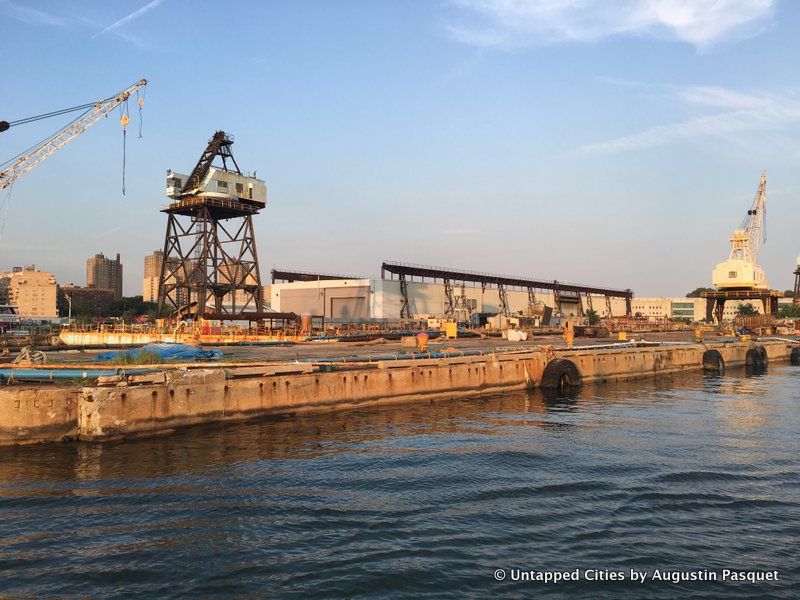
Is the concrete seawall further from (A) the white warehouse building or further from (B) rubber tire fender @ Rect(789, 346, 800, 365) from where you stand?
(A) the white warehouse building

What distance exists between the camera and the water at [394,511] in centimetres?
1212

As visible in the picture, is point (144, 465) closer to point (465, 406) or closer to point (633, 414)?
point (465, 406)

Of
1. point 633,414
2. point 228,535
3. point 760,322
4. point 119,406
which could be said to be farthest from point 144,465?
point 760,322

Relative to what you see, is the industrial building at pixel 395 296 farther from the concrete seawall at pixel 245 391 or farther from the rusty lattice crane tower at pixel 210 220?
the concrete seawall at pixel 245 391

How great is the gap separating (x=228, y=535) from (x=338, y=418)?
51.1ft

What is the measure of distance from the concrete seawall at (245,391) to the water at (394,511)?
0.92 m

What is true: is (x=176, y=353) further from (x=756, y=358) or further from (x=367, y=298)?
(x=367, y=298)

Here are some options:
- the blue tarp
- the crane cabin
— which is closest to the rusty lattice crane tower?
the crane cabin

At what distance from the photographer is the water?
12.1 m

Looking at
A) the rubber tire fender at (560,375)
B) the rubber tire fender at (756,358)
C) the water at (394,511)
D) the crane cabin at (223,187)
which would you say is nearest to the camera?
the water at (394,511)

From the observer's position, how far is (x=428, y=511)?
52.3 feet

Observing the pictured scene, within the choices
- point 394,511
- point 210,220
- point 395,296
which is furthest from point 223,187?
point 394,511

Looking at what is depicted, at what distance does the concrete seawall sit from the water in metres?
0.92

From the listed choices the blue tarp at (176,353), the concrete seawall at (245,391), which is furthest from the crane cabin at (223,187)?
the concrete seawall at (245,391)
